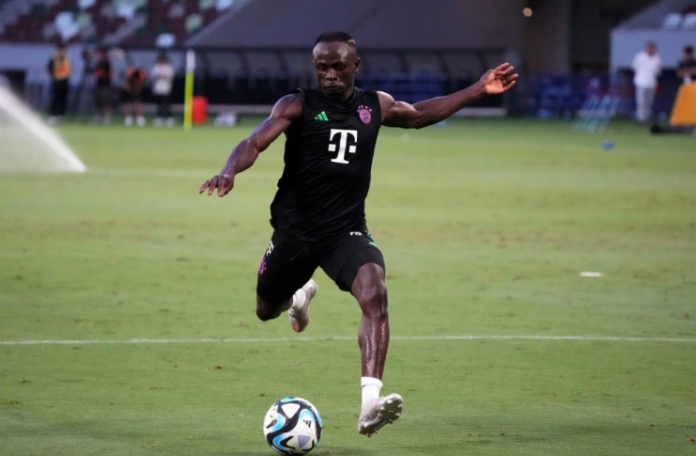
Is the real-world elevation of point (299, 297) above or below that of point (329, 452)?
above

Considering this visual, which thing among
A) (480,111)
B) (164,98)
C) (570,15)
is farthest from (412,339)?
(570,15)

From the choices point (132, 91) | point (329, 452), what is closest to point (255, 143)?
point (329, 452)

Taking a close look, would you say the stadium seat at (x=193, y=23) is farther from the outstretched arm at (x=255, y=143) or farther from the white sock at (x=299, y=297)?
the outstretched arm at (x=255, y=143)

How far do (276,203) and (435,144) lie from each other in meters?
27.3

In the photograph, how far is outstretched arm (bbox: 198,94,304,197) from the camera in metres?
7.05

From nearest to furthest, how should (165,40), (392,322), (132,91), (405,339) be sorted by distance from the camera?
(405,339)
(392,322)
(132,91)
(165,40)

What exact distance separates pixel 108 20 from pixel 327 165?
169 ft

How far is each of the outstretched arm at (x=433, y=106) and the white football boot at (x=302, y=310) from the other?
147 centimetres

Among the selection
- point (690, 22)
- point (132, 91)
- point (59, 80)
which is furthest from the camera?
point (690, 22)

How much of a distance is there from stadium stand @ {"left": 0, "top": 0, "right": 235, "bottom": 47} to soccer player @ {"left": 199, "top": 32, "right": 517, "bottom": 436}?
1876 inches

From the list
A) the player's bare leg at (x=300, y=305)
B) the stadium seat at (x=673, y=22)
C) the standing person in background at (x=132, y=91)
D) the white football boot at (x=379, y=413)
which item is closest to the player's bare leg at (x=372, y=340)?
the white football boot at (x=379, y=413)

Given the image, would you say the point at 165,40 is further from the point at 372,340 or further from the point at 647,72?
the point at 372,340

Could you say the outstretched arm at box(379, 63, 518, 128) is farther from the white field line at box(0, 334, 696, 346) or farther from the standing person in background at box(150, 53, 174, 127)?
the standing person in background at box(150, 53, 174, 127)

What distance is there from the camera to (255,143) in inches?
295
